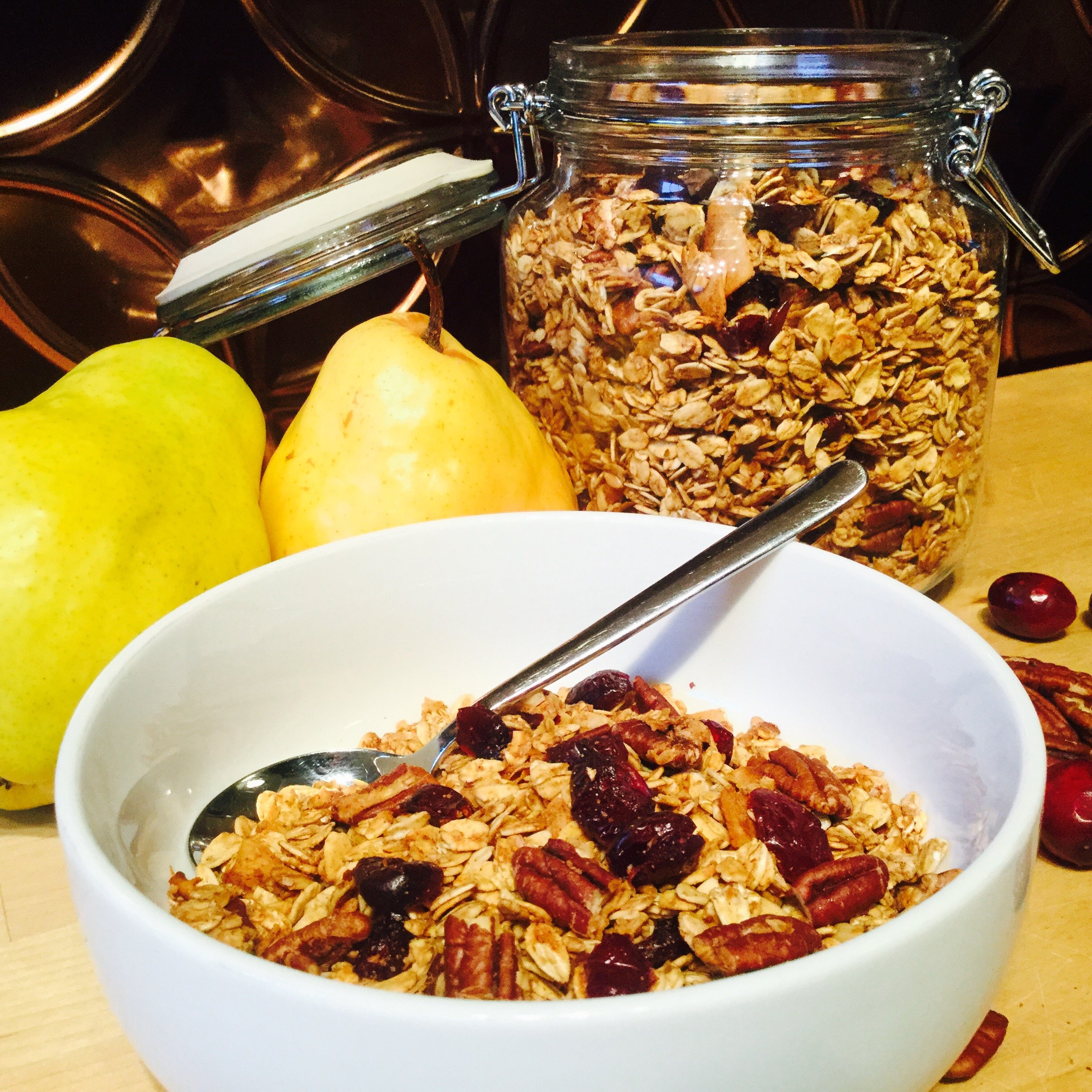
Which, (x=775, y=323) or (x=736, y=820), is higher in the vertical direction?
(x=775, y=323)

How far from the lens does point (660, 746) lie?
0.56 meters

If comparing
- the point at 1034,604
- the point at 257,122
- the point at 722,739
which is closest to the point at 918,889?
the point at 722,739

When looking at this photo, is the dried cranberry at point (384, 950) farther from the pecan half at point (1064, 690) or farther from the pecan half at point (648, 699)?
the pecan half at point (1064, 690)

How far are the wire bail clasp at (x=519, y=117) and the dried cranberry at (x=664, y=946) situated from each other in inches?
20.7

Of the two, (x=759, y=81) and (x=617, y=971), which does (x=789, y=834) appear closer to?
(x=617, y=971)

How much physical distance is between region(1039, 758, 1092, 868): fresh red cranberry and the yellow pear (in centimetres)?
38

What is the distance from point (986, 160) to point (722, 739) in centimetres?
46

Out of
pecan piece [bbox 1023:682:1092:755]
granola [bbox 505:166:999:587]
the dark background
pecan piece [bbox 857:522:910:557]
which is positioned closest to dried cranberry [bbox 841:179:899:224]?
granola [bbox 505:166:999:587]

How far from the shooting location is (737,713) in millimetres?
639

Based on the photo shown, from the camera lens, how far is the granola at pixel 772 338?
0.64m

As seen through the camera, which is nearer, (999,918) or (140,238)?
(999,918)

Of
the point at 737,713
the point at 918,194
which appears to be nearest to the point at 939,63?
the point at 918,194

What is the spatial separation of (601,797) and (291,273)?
0.42m

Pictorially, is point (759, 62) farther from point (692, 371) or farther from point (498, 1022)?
point (498, 1022)
